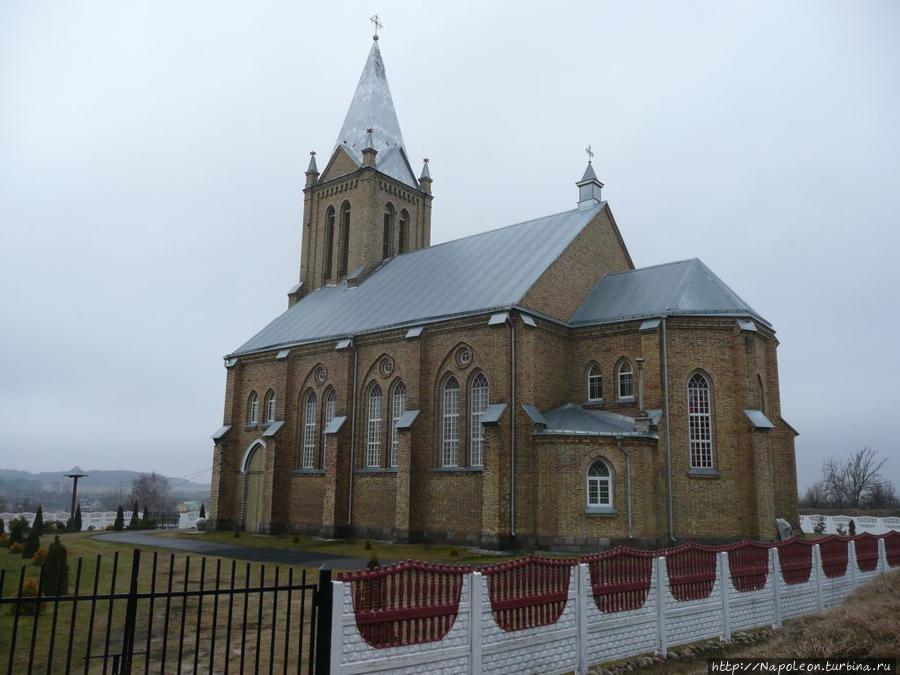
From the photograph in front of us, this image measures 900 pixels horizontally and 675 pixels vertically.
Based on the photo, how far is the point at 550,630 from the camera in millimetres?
9914

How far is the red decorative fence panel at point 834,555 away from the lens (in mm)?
15273

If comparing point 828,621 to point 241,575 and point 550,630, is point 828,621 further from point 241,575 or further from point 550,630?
point 241,575

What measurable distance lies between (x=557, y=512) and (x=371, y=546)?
22.3ft

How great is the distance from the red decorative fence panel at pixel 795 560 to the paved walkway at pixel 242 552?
34.6 ft

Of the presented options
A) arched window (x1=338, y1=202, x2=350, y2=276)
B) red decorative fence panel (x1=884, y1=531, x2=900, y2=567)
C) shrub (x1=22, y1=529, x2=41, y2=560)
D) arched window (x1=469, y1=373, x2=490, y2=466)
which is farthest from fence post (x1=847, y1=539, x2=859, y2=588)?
arched window (x1=338, y1=202, x2=350, y2=276)

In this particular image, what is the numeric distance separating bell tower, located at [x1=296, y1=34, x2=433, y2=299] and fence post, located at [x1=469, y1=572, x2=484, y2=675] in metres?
28.3

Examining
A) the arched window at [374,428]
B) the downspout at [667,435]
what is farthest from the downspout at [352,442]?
the downspout at [667,435]

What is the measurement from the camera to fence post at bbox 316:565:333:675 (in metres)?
7.77

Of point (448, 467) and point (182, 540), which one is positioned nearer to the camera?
point (448, 467)

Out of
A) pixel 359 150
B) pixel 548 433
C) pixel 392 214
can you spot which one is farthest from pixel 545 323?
pixel 359 150

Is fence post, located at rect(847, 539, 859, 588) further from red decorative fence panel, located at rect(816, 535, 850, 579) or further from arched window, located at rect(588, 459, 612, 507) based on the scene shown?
arched window, located at rect(588, 459, 612, 507)

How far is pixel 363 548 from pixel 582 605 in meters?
15.9

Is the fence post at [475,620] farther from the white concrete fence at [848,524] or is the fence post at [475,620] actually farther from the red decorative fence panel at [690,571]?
the white concrete fence at [848,524]

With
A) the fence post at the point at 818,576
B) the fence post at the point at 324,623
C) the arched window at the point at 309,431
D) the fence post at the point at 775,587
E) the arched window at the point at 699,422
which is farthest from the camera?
the arched window at the point at 309,431
